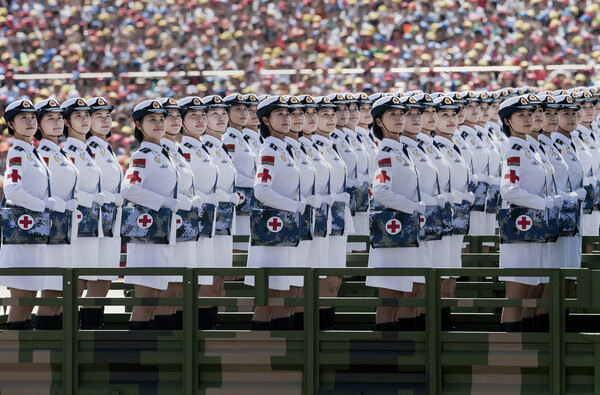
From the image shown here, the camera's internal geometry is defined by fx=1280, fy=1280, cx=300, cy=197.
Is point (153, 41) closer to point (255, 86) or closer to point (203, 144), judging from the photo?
point (255, 86)

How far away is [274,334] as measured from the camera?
22.1 feet

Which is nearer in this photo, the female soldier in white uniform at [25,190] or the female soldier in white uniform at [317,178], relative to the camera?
the female soldier in white uniform at [25,190]

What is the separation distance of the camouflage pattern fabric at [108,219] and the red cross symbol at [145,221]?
1621 mm

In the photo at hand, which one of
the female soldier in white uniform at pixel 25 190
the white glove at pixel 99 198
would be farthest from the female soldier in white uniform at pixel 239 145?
the female soldier in white uniform at pixel 25 190

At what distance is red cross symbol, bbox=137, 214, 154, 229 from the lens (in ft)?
27.5

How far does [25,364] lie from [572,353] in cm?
287

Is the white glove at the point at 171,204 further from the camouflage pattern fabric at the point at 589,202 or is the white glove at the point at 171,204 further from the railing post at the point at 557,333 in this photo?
the camouflage pattern fabric at the point at 589,202

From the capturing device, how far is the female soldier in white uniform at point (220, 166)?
10.1 m

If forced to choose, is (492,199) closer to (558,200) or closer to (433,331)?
(558,200)

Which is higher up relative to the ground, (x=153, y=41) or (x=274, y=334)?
(x=153, y=41)

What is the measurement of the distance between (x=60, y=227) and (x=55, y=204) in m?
0.19


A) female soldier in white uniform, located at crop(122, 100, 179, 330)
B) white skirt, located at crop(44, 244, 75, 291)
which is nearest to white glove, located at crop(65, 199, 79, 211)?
white skirt, located at crop(44, 244, 75, 291)

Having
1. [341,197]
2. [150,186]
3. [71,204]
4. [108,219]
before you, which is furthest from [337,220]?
[71,204]

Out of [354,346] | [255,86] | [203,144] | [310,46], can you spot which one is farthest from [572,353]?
[310,46]
